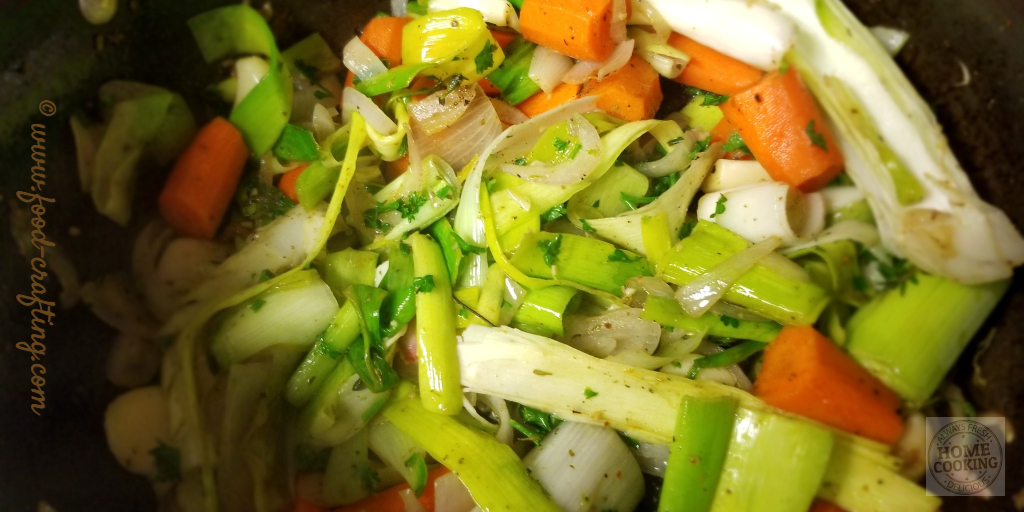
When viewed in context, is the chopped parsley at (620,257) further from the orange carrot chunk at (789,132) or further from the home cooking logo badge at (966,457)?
the home cooking logo badge at (966,457)

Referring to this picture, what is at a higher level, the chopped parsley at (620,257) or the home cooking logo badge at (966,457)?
the chopped parsley at (620,257)

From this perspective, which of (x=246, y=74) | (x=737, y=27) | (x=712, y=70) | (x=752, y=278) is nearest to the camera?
(x=752, y=278)

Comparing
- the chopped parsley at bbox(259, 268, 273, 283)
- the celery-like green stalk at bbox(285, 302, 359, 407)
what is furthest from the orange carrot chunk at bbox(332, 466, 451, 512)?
the chopped parsley at bbox(259, 268, 273, 283)

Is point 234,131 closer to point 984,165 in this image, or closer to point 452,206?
point 452,206

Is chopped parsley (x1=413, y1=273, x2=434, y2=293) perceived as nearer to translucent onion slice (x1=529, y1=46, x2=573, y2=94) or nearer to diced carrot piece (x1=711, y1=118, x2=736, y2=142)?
translucent onion slice (x1=529, y1=46, x2=573, y2=94)

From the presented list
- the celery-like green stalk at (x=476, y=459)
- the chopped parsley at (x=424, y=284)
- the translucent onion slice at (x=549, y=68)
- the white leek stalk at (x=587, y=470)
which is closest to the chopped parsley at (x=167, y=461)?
the celery-like green stalk at (x=476, y=459)

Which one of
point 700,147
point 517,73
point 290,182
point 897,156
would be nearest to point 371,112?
point 290,182

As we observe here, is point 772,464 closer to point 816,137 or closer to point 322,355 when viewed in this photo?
point 816,137
